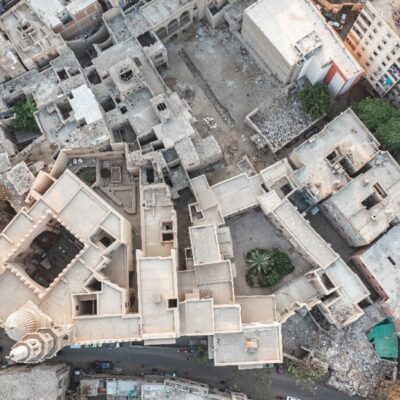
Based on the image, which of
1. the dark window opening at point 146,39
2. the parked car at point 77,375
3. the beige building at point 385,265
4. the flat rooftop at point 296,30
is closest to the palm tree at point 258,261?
the beige building at point 385,265

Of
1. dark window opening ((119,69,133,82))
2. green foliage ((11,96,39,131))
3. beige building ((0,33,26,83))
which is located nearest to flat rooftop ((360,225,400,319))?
dark window opening ((119,69,133,82))

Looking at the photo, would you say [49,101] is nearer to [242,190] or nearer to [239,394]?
[242,190]

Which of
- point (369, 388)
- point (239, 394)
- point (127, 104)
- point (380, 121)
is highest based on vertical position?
point (127, 104)

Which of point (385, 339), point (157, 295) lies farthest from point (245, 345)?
point (385, 339)

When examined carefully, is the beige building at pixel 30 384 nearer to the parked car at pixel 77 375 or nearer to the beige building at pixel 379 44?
the parked car at pixel 77 375

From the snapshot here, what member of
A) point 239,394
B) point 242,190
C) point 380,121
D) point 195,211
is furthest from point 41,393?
point 380,121

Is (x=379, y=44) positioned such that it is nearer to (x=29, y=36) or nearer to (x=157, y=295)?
(x=157, y=295)

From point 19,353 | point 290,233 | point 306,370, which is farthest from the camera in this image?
point 290,233
